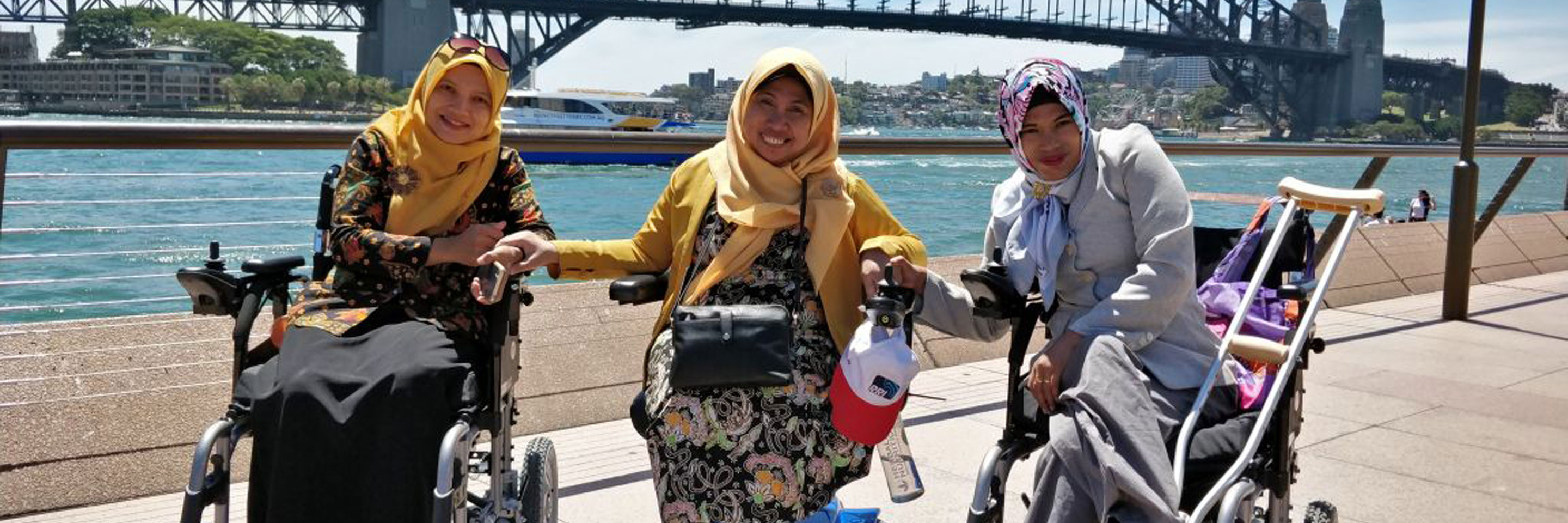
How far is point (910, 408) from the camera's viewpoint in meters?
4.13

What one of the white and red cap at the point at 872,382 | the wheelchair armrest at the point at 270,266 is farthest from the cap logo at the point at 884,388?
the wheelchair armrest at the point at 270,266

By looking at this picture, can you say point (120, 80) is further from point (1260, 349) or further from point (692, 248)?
point (1260, 349)

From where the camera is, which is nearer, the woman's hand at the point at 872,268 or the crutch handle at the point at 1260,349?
the crutch handle at the point at 1260,349

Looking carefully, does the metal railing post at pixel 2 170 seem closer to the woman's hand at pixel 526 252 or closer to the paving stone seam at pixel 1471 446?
the woman's hand at pixel 526 252

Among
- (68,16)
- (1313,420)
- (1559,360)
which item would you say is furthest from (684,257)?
(68,16)

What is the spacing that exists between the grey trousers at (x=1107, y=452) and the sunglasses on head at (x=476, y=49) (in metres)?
1.24

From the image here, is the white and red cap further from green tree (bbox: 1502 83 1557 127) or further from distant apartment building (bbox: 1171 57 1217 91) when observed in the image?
distant apartment building (bbox: 1171 57 1217 91)

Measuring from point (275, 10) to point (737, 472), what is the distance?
163ft

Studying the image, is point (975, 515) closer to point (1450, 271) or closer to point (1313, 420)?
point (1313, 420)

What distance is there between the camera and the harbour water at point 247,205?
13.5 m

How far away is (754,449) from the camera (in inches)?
94.8

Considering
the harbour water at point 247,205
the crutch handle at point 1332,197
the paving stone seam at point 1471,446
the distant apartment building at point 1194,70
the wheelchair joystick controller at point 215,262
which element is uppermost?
the distant apartment building at point 1194,70

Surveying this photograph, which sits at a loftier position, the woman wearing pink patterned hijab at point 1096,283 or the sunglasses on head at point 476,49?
the sunglasses on head at point 476,49

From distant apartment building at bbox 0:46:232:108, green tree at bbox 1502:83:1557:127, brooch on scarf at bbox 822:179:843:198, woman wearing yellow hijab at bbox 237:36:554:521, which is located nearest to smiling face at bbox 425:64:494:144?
woman wearing yellow hijab at bbox 237:36:554:521
